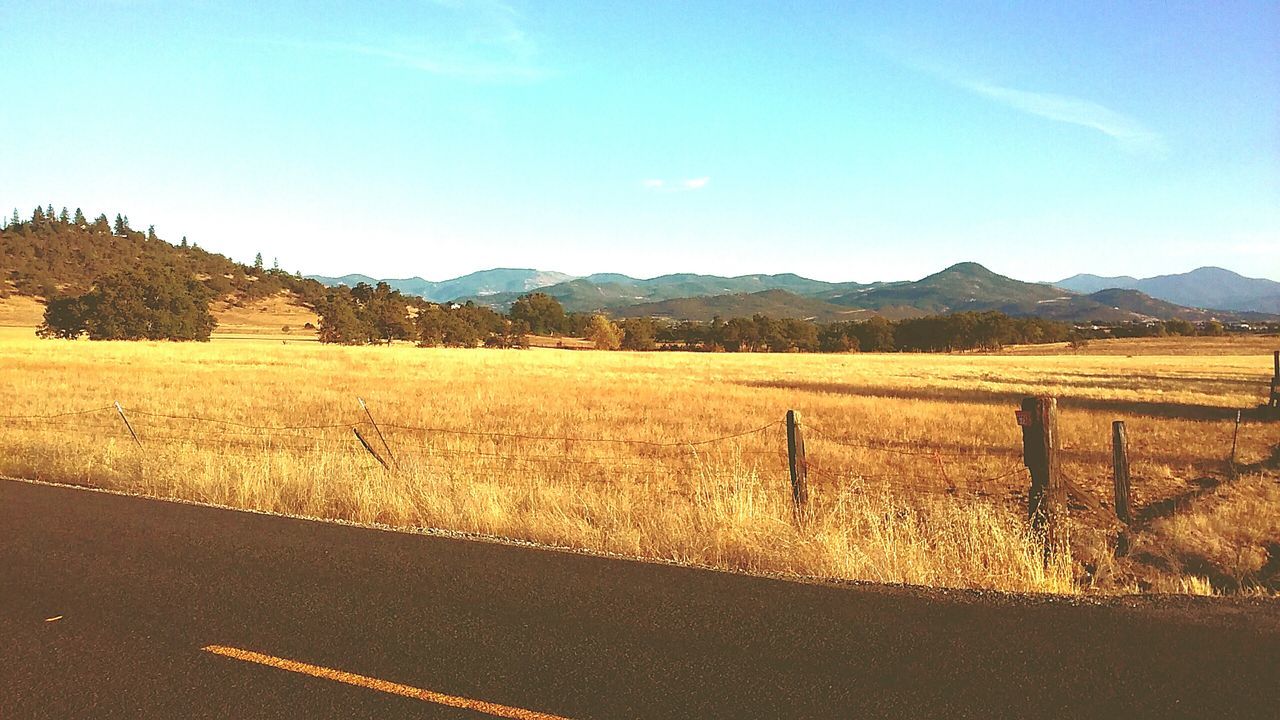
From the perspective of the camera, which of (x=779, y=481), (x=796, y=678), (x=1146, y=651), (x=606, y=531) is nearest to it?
(x=796, y=678)

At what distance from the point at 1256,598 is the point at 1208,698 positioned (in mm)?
2588

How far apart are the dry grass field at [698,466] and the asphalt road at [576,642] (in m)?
1.37

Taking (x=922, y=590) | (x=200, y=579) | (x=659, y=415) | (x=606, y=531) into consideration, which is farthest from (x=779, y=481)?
(x=659, y=415)

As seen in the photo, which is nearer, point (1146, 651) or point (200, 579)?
point (1146, 651)

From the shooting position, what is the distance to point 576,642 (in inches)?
211

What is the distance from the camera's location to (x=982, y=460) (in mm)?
16047

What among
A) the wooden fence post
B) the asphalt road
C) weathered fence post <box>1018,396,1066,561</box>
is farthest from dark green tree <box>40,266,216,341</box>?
weathered fence post <box>1018,396,1066,561</box>

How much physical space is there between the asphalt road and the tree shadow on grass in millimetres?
22556

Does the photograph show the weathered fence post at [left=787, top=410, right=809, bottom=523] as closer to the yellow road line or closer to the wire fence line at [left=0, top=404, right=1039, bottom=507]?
the wire fence line at [left=0, top=404, right=1039, bottom=507]

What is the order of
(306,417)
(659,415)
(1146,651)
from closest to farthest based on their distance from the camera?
(1146,651) → (306,417) → (659,415)

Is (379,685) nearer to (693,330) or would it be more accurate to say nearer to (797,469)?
(797,469)

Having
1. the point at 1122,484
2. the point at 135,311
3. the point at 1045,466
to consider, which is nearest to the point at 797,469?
the point at 1045,466

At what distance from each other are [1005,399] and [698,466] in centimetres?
2088

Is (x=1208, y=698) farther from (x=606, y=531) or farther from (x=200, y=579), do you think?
(x=200, y=579)
